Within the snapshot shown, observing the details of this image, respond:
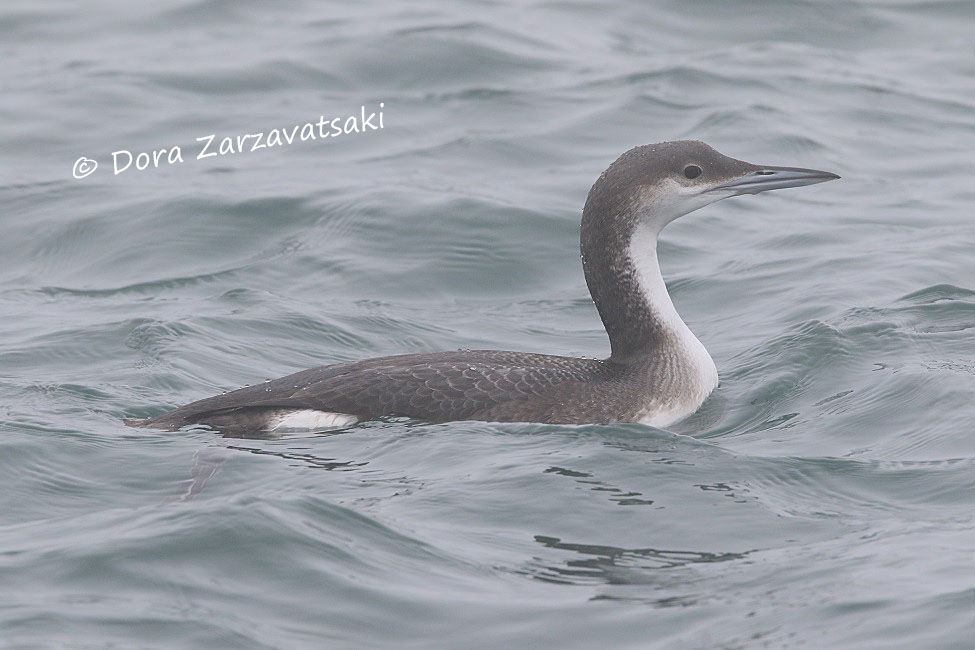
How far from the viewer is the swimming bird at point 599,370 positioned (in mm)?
7242

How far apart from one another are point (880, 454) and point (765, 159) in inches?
234

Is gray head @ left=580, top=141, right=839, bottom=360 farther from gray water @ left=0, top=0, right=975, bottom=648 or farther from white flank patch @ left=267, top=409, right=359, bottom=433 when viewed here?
white flank patch @ left=267, top=409, right=359, bottom=433

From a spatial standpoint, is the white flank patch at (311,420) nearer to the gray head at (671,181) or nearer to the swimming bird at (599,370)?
the swimming bird at (599,370)

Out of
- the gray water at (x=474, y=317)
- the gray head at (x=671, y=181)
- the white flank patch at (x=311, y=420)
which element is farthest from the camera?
the gray head at (x=671, y=181)

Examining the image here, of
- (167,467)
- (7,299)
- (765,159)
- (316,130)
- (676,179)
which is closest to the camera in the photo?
(167,467)

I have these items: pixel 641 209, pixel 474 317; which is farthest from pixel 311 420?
pixel 474 317

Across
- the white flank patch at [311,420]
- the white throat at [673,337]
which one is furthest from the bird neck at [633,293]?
the white flank patch at [311,420]

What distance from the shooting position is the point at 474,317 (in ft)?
33.3

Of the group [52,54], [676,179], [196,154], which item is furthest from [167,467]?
[52,54]

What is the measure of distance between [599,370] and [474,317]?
2.57 meters

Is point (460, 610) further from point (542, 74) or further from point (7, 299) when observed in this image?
point (542, 74)

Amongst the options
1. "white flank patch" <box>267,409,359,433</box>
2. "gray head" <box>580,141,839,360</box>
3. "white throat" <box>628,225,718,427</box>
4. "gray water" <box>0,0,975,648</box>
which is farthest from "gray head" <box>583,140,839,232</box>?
"white flank patch" <box>267,409,359,433</box>

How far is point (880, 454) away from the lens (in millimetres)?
7391

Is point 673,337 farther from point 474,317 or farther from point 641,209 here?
point 474,317
